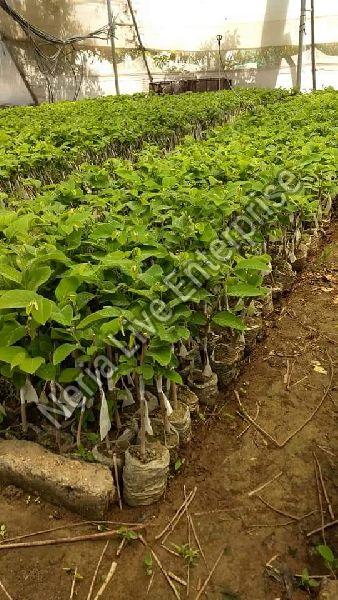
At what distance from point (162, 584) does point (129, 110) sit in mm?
7850

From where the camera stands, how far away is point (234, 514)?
2.05 metres

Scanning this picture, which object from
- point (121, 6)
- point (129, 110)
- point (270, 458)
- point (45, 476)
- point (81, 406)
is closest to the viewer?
point (45, 476)

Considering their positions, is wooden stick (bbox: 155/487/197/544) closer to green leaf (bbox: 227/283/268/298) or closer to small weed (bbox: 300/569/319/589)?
small weed (bbox: 300/569/319/589)

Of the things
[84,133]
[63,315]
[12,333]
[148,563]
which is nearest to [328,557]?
[148,563]

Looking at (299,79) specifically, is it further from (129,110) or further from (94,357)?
(94,357)

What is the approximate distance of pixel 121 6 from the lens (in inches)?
733

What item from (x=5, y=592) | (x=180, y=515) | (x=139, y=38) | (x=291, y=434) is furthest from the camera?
(x=139, y=38)

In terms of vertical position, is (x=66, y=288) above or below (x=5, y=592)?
above

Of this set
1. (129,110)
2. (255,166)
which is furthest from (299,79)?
(255,166)

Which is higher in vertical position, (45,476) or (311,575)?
(45,476)

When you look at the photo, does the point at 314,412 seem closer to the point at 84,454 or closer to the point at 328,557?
the point at 328,557

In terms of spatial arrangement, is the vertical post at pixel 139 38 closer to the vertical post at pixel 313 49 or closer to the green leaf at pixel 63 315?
the vertical post at pixel 313 49

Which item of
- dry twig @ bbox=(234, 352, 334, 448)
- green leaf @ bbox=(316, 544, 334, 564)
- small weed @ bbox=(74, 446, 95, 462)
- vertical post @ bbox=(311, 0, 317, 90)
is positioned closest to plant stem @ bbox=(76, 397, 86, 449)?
small weed @ bbox=(74, 446, 95, 462)

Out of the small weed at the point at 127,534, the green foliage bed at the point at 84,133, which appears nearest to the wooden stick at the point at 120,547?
the small weed at the point at 127,534
